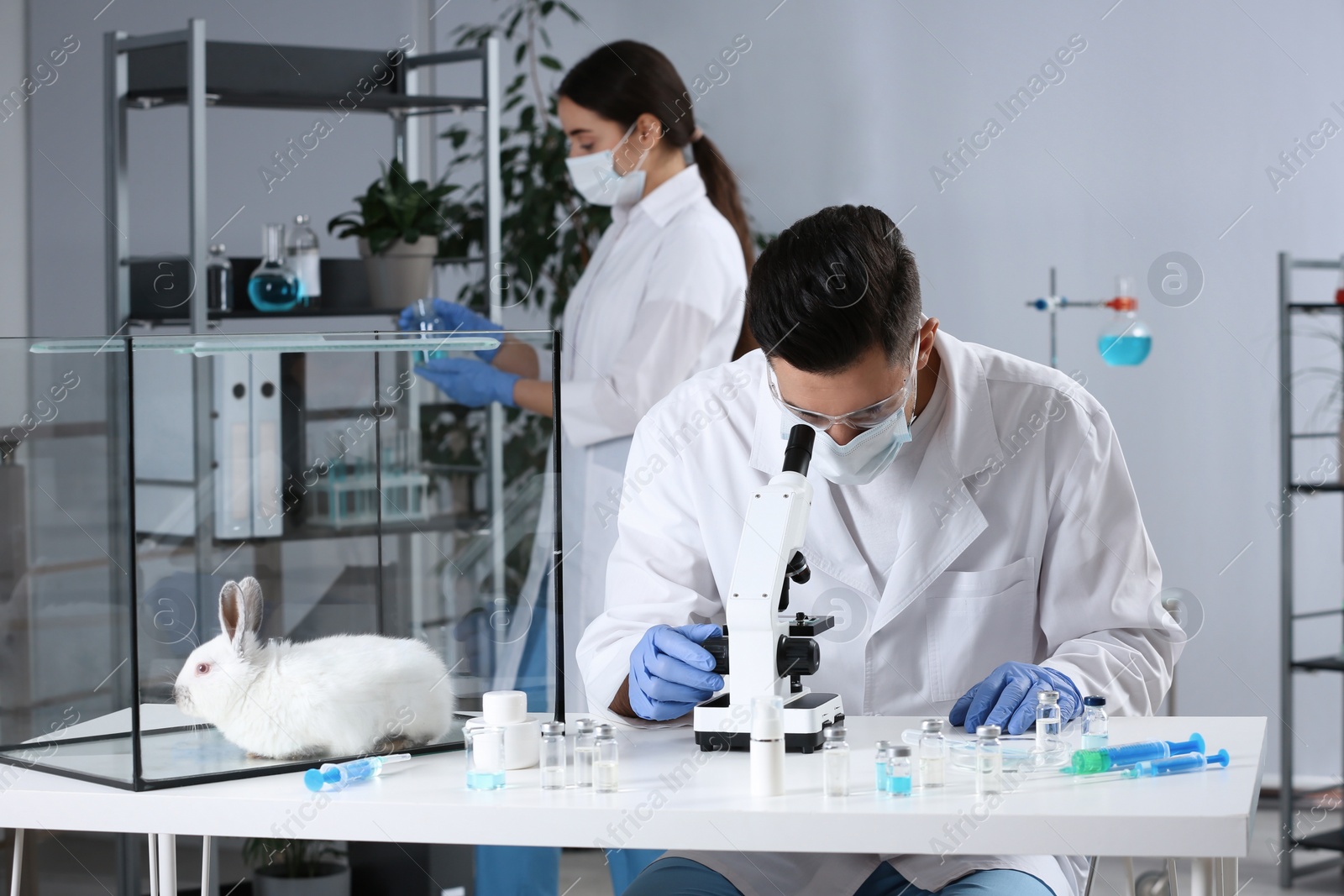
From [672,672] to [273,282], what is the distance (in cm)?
167

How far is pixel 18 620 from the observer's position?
4.99 feet

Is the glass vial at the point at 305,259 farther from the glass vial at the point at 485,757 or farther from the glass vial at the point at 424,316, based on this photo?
the glass vial at the point at 485,757

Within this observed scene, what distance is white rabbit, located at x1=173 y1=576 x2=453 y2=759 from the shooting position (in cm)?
116

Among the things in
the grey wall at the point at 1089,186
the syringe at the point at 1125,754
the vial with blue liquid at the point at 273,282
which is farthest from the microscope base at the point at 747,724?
the grey wall at the point at 1089,186

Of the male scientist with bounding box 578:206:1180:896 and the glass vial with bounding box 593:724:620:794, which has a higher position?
the male scientist with bounding box 578:206:1180:896

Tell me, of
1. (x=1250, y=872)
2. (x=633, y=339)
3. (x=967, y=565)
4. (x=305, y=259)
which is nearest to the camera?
(x=967, y=565)

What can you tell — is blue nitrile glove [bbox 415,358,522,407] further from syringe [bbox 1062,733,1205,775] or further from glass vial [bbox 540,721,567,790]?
syringe [bbox 1062,733,1205,775]

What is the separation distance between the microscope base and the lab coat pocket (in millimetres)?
255

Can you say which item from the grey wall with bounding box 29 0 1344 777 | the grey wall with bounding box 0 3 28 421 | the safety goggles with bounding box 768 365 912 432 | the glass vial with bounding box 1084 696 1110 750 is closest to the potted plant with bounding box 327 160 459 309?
the grey wall with bounding box 29 0 1344 777

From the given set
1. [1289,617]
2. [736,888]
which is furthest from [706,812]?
[1289,617]

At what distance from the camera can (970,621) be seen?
1433mm

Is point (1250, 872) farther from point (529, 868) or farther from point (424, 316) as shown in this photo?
point (424, 316)

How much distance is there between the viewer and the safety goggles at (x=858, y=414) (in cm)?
135

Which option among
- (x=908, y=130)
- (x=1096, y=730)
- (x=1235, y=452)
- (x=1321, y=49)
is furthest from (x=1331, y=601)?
(x=1096, y=730)
